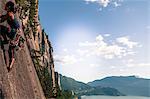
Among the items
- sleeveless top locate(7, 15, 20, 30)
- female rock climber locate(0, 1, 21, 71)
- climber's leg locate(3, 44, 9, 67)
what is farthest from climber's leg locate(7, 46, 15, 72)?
sleeveless top locate(7, 15, 20, 30)

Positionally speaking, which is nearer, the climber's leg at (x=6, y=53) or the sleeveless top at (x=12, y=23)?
the climber's leg at (x=6, y=53)

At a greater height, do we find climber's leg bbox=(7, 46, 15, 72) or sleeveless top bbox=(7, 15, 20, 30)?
sleeveless top bbox=(7, 15, 20, 30)

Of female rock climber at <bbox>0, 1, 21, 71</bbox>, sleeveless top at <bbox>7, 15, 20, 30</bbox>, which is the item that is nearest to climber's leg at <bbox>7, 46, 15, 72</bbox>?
female rock climber at <bbox>0, 1, 21, 71</bbox>

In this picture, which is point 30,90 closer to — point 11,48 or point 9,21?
point 11,48

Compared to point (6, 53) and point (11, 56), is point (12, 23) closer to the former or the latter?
point (6, 53)

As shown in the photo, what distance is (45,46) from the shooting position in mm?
140750

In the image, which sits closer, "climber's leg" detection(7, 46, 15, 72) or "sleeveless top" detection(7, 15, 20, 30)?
"climber's leg" detection(7, 46, 15, 72)

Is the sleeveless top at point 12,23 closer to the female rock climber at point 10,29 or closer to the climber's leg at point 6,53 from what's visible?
the female rock climber at point 10,29

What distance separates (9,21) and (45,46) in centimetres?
12592

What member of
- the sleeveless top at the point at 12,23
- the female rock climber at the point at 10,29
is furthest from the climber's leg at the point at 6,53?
the sleeveless top at the point at 12,23

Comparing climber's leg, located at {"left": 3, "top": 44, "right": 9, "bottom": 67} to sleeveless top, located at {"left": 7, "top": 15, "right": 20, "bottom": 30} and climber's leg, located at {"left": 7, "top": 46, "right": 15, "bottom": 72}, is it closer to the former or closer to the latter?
climber's leg, located at {"left": 7, "top": 46, "right": 15, "bottom": 72}

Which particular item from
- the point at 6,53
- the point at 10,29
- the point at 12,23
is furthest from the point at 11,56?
the point at 12,23

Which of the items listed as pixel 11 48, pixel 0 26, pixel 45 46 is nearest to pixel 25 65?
pixel 11 48

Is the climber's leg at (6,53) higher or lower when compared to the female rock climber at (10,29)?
lower
